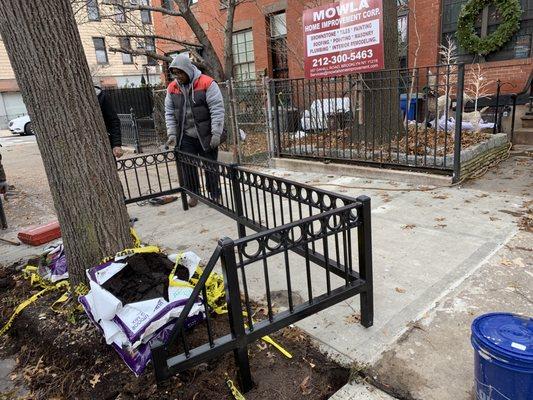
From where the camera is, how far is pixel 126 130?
524 inches

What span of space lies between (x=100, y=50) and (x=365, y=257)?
121ft

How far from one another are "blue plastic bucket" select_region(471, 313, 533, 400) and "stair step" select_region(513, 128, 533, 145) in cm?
747

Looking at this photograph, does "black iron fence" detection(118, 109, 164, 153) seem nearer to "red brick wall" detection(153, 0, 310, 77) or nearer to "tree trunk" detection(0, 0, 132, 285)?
"red brick wall" detection(153, 0, 310, 77)

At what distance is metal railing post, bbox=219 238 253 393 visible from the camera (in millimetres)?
2029

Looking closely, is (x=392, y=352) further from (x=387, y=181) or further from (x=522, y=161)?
(x=522, y=161)

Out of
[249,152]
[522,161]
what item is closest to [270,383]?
[522,161]

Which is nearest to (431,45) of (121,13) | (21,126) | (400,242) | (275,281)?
(121,13)

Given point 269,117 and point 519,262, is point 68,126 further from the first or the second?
point 269,117

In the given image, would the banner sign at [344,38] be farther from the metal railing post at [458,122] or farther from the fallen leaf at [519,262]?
the fallen leaf at [519,262]

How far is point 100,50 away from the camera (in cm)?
3381

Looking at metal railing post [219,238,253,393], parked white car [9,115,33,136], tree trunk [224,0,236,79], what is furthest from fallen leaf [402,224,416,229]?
parked white car [9,115,33,136]

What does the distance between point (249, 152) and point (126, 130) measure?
6.29 m

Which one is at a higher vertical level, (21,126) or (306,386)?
(21,126)

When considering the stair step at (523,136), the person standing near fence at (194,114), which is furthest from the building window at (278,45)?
the person standing near fence at (194,114)
